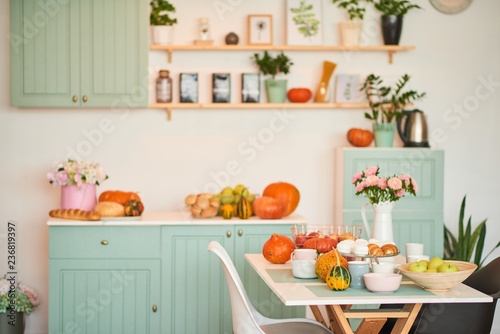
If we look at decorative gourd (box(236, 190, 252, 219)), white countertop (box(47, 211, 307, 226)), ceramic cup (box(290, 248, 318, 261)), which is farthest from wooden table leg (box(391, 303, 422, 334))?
decorative gourd (box(236, 190, 252, 219))

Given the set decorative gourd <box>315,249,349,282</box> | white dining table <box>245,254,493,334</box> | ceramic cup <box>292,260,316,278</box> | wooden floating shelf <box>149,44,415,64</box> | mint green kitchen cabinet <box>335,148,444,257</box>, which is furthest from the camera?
wooden floating shelf <box>149,44,415,64</box>

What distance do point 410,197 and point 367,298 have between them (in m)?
2.24

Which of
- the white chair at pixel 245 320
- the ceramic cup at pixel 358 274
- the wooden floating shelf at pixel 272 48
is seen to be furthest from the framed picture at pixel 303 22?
the ceramic cup at pixel 358 274

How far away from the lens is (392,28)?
451cm

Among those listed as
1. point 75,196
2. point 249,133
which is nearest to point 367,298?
point 75,196

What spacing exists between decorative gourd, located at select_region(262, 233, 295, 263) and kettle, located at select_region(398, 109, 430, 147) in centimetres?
189

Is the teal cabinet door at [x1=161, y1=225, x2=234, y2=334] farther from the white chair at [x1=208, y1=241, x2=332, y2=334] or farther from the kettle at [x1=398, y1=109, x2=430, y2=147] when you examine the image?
the kettle at [x1=398, y1=109, x2=430, y2=147]

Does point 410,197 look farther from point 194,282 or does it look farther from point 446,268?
point 446,268

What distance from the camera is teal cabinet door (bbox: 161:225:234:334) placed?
12.9 feet

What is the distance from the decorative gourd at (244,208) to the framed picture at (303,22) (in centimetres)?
128

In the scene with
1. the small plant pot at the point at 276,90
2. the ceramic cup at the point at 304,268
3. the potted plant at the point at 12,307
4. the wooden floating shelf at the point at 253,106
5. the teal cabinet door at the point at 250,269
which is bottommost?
the potted plant at the point at 12,307

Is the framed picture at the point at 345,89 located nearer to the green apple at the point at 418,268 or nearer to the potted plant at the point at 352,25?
the potted plant at the point at 352,25

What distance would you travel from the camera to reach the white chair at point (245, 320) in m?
2.48

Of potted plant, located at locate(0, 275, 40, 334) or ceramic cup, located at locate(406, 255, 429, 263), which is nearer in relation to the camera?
ceramic cup, located at locate(406, 255, 429, 263)
